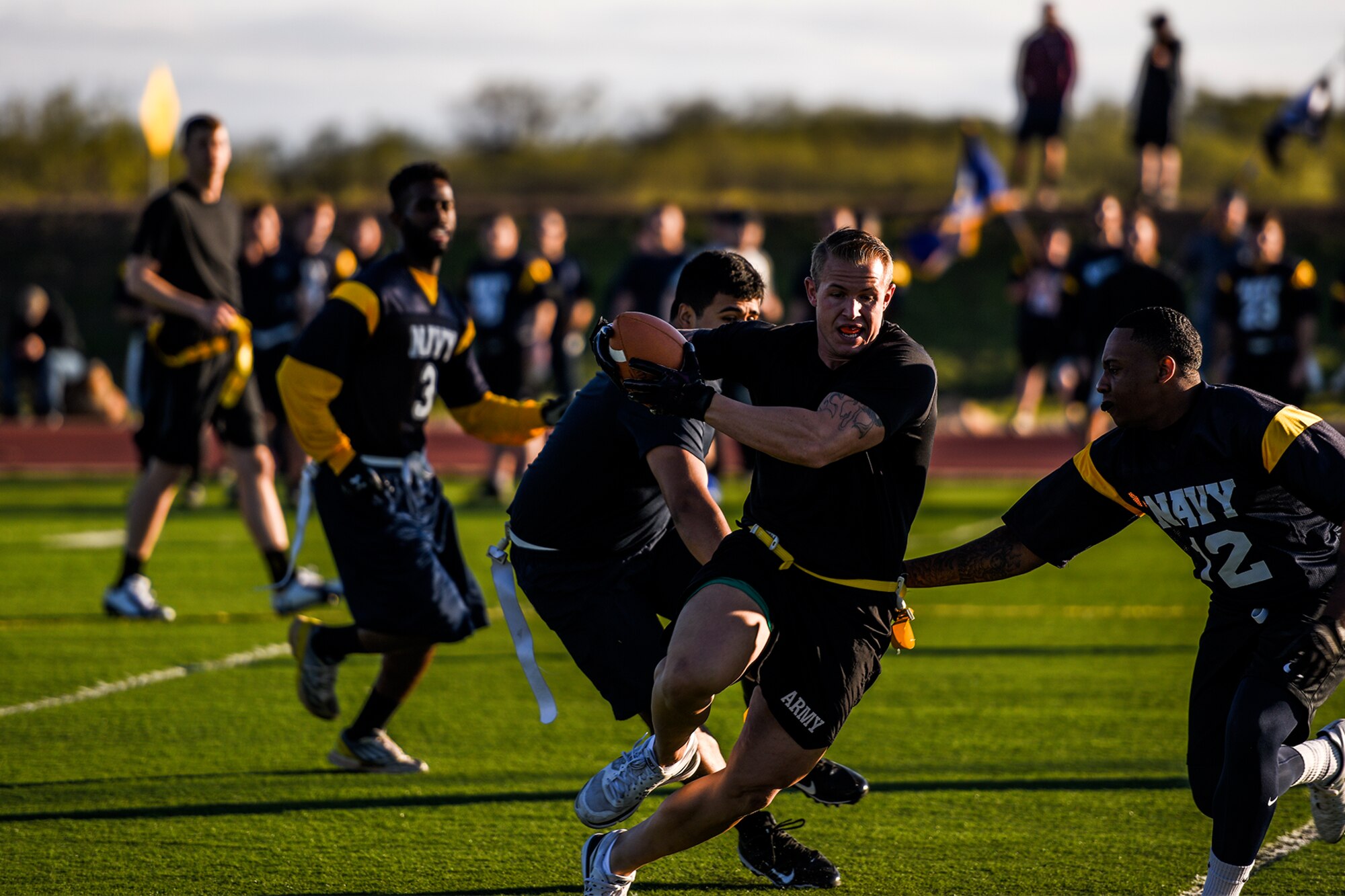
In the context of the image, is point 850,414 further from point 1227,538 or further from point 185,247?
point 185,247

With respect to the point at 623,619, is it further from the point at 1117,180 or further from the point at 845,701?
Result: the point at 1117,180

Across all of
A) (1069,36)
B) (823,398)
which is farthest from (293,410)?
(1069,36)

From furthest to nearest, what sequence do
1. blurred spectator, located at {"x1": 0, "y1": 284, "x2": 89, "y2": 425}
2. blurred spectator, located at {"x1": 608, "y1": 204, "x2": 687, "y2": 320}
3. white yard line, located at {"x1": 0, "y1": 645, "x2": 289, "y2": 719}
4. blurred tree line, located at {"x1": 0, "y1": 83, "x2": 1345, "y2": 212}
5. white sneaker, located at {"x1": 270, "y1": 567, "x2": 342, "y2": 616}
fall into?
blurred tree line, located at {"x1": 0, "y1": 83, "x2": 1345, "y2": 212} → blurred spectator, located at {"x1": 0, "y1": 284, "x2": 89, "y2": 425} → blurred spectator, located at {"x1": 608, "y1": 204, "x2": 687, "y2": 320} → white sneaker, located at {"x1": 270, "y1": 567, "x2": 342, "y2": 616} → white yard line, located at {"x1": 0, "y1": 645, "x2": 289, "y2": 719}

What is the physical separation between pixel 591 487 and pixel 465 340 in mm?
1419

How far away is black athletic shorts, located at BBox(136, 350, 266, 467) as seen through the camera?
807 centimetres

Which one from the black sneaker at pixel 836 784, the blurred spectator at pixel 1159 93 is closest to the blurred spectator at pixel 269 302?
the black sneaker at pixel 836 784

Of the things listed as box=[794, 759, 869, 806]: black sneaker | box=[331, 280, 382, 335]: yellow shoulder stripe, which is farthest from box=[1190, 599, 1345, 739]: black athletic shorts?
box=[331, 280, 382, 335]: yellow shoulder stripe

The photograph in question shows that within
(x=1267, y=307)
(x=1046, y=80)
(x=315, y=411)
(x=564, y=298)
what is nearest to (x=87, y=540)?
(x=564, y=298)

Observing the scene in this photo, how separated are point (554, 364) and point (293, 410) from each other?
9.00 m

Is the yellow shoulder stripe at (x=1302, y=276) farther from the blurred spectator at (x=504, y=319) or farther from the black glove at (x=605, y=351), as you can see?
the black glove at (x=605, y=351)

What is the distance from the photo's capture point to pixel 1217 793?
12.7ft

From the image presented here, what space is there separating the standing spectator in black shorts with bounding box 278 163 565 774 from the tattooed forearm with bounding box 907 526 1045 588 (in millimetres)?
1842

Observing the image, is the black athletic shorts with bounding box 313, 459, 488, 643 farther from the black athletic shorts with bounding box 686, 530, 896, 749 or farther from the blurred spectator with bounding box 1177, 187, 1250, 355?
the blurred spectator with bounding box 1177, 187, 1250, 355

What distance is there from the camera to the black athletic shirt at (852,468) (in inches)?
153
